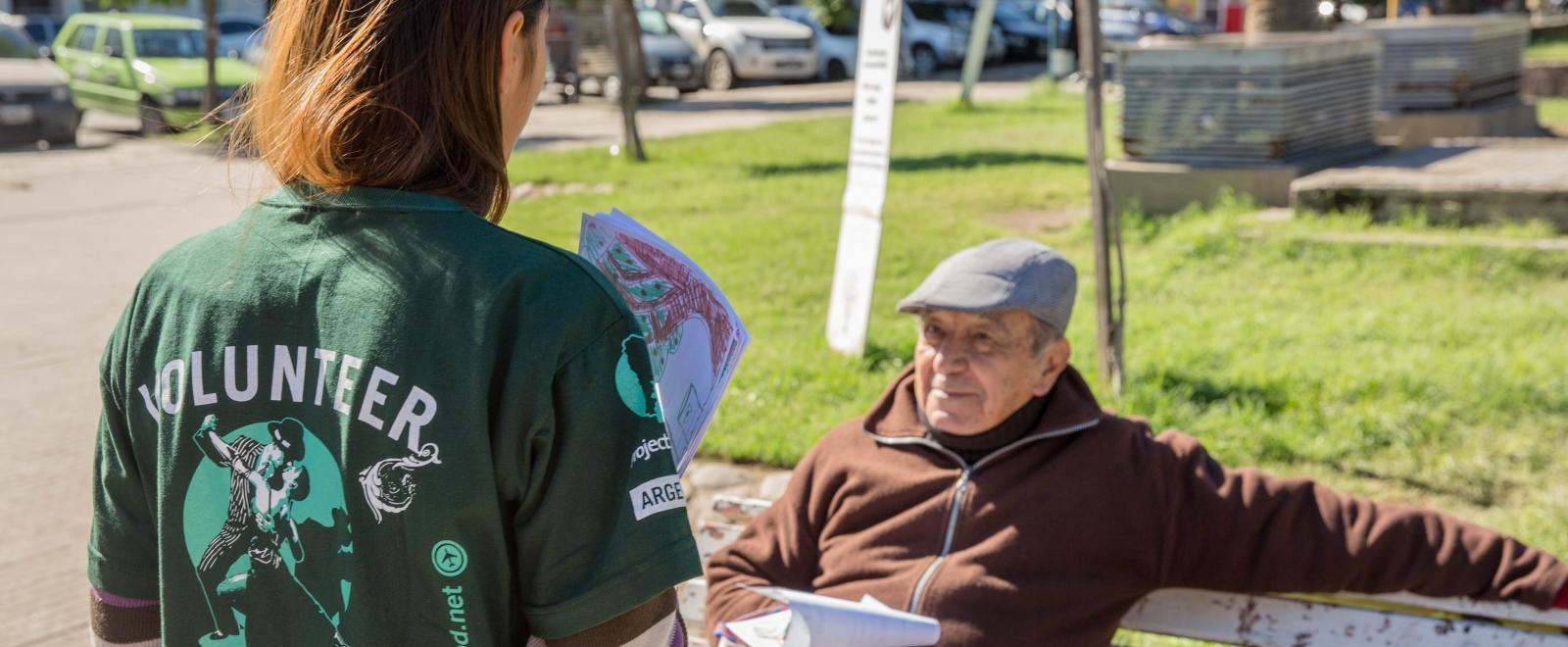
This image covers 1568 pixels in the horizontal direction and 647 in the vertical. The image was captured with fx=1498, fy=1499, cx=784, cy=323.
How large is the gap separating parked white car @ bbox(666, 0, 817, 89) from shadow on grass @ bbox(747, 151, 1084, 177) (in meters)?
11.3

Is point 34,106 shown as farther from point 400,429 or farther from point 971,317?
point 400,429

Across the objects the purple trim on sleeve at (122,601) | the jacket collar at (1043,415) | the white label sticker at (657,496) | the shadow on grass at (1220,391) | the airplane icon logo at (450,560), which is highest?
the white label sticker at (657,496)

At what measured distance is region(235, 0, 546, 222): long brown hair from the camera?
4.48 feet

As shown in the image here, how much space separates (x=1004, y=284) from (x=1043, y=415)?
0.27 metres

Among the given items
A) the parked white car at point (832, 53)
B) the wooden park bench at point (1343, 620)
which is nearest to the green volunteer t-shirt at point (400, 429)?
the wooden park bench at point (1343, 620)

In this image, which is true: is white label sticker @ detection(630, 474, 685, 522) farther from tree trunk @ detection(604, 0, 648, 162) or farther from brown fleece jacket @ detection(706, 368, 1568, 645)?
tree trunk @ detection(604, 0, 648, 162)

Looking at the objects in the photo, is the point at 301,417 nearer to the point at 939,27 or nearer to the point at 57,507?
the point at 57,507

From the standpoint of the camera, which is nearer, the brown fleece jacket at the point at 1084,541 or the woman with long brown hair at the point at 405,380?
the woman with long brown hair at the point at 405,380

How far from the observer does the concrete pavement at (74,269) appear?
4473 millimetres

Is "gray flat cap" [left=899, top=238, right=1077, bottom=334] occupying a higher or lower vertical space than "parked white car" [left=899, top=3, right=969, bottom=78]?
higher

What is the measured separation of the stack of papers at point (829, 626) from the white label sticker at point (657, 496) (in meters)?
0.82

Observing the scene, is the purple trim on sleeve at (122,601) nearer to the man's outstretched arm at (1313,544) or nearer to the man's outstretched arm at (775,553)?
the man's outstretched arm at (775,553)

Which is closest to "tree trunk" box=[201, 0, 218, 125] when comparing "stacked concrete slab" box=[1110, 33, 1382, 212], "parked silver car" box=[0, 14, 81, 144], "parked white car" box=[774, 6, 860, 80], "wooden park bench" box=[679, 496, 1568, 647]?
"parked silver car" box=[0, 14, 81, 144]

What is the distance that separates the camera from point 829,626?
2299mm
